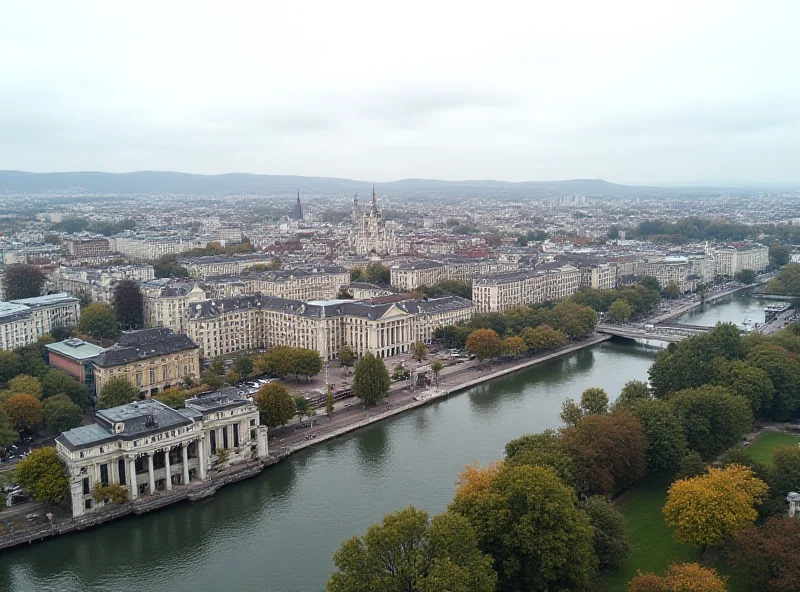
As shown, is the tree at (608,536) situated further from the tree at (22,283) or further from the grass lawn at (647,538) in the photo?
the tree at (22,283)

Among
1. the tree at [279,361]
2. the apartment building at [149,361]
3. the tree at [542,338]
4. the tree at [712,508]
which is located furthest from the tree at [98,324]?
the tree at [712,508]

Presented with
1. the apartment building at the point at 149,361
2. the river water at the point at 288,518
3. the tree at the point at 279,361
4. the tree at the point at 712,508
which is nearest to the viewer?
the tree at the point at 712,508

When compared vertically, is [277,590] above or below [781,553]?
below

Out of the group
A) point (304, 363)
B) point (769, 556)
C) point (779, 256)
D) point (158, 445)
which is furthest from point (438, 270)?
point (769, 556)

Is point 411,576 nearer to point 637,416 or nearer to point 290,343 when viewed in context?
point 637,416

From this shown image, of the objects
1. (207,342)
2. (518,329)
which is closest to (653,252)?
(518,329)

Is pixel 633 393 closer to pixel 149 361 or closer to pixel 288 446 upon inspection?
pixel 288 446
